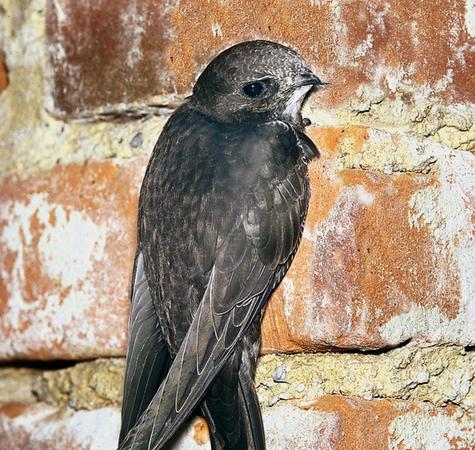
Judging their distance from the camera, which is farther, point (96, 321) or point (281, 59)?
point (96, 321)

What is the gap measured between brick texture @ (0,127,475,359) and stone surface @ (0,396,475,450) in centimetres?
6

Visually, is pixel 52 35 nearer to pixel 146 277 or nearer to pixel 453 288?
pixel 146 277

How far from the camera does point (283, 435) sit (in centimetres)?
117

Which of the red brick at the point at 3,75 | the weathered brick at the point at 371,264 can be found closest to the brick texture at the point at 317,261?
the weathered brick at the point at 371,264

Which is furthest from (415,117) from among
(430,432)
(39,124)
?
(39,124)

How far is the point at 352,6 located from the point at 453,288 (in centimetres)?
30

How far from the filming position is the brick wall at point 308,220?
1148mm

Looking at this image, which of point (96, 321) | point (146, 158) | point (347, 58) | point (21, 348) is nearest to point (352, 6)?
point (347, 58)

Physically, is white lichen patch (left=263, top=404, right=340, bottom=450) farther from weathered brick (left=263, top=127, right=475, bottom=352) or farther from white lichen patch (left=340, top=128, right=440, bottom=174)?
white lichen patch (left=340, top=128, right=440, bottom=174)

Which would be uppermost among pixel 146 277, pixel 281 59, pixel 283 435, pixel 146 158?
pixel 281 59

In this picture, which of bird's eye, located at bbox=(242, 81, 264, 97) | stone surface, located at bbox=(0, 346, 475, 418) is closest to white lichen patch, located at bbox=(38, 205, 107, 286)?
stone surface, located at bbox=(0, 346, 475, 418)

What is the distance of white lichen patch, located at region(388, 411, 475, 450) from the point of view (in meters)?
1.16

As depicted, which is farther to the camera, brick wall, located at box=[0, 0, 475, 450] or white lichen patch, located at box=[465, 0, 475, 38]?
white lichen patch, located at box=[465, 0, 475, 38]

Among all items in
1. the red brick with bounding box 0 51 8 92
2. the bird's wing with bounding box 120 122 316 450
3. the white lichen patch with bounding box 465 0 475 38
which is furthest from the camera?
the red brick with bounding box 0 51 8 92
